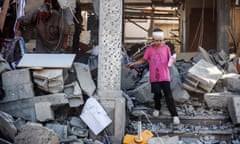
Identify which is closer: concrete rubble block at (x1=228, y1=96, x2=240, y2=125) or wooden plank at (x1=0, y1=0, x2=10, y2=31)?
concrete rubble block at (x1=228, y1=96, x2=240, y2=125)

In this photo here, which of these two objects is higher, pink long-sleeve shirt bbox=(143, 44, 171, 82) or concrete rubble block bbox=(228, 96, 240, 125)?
pink long-sleeve shirt bbox=(143, 44, 171, 82)

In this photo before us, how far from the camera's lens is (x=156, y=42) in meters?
8.53

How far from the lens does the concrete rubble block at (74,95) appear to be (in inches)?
325

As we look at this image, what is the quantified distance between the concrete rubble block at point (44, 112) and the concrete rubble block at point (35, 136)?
97 cm

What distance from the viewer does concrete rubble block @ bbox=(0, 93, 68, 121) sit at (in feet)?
27.0

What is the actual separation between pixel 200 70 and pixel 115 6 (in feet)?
7.44

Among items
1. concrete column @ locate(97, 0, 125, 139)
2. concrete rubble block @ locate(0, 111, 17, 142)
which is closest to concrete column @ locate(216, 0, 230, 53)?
concrete column @ locate(97, 0, 125, 139)

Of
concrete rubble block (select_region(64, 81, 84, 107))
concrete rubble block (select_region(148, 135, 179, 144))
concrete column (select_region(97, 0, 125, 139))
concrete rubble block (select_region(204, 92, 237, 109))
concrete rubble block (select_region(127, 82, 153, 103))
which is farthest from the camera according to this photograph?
concrete rubble block (select_region(127, 82, 153, 103))

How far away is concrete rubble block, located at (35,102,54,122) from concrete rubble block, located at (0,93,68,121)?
98mm

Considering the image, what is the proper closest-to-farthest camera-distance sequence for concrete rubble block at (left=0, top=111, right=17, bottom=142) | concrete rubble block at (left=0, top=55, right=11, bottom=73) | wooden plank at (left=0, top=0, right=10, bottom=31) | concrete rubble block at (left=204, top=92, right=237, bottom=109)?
concrete rubble block at (left=0, top=111, right=17, bottom=142) < concrete rubble block at (left=0, top=55, right=11, bottom=73) < concrete rubble block at (left=204, top=92, right=237, bottom=109) < wooden plank at (left=0, top=0, right=10, bottom=31)

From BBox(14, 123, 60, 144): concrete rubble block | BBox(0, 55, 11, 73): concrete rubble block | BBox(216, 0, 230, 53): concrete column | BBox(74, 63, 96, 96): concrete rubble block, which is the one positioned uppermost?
BBox(216, 0, 230, 53): concrete column

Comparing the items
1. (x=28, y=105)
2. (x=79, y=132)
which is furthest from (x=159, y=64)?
(x=28, y=105)

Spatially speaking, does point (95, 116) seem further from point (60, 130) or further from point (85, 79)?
point (85, 79)

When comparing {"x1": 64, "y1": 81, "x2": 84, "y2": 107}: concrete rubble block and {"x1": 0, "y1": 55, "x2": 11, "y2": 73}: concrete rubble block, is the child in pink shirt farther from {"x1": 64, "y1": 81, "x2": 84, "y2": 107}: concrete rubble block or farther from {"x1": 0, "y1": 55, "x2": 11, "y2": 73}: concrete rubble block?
{"x1": 0, "y1": 55, "x2": 11, "y2": 73}: concrete rubble block
